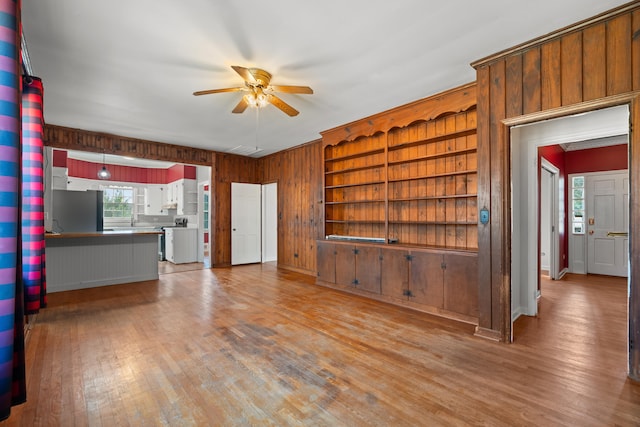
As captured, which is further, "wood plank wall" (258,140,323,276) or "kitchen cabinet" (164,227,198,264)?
"kitchen cabinet" (164,227,198,264)

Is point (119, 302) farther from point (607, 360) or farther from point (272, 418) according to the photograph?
point (607, 360)

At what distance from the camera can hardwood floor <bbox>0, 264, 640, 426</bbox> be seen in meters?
1.82

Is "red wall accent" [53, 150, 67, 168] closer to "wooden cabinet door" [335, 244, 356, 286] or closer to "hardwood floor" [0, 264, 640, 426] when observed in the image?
"hardwood floor" [0, 264, 640, 426]

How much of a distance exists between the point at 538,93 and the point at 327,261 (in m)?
3.62

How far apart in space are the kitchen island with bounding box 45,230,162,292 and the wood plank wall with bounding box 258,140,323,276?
271 cm

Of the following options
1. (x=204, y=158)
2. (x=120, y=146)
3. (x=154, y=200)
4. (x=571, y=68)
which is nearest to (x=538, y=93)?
(x=571, y=68)

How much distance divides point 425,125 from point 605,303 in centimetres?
351

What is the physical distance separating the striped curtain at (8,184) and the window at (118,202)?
A: 9.08 metres

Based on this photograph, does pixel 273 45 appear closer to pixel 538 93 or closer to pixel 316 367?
pixel 538 93

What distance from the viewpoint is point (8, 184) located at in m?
1.31

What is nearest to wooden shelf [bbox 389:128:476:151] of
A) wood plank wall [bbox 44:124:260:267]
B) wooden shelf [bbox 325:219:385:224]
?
wooden shelf [bbox 325:219:385:224]

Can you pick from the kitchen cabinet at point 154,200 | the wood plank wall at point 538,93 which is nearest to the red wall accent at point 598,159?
the wood plank wall at point 538,93

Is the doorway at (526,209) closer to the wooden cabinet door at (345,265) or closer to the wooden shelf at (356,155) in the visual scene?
the wooden shelf at (356,155)

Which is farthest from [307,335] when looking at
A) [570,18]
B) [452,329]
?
[570,18]
